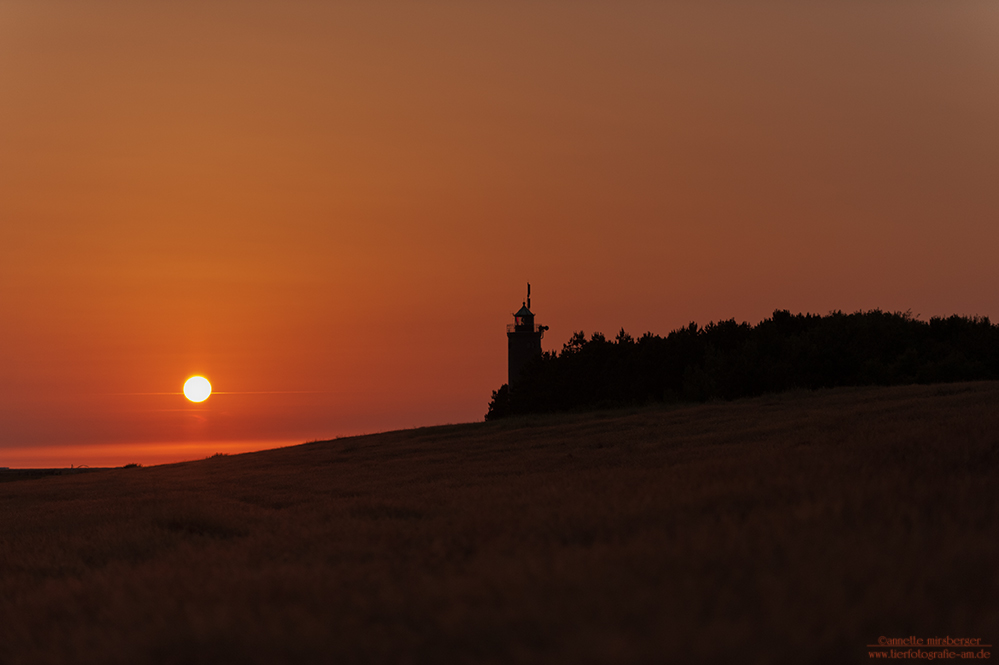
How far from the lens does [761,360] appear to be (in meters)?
45.8

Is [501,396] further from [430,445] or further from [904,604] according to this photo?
[904,604]

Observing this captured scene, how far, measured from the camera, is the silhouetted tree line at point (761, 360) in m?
43.1

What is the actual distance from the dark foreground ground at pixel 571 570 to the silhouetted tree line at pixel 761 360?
105 ft

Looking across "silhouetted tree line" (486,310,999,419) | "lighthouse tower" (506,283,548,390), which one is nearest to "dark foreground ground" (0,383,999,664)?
"silhouetted tree line" (486,310,999,419)

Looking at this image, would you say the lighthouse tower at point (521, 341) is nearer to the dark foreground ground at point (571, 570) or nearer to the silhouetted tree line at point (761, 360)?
the silhouetted tree line at point (761, 360)

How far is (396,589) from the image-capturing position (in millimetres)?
6082

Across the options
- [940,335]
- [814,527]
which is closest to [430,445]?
[814,527]

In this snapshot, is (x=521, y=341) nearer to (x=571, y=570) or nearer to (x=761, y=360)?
(x=761, y=360)

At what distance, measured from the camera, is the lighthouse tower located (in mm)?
74875

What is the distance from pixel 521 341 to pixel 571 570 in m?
69.7

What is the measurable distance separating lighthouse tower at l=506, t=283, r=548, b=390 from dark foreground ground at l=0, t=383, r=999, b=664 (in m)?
61.3

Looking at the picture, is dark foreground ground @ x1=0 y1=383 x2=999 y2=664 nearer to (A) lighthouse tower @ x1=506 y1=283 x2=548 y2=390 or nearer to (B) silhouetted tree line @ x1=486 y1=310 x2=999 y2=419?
(B) silhouetted tree line @ x1=486 y1=310 x2=999 y2=419

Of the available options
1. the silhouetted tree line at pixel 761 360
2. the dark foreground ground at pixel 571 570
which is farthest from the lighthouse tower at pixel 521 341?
the dark foreground ground at pixel 571 570

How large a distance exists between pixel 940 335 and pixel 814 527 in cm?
4777
